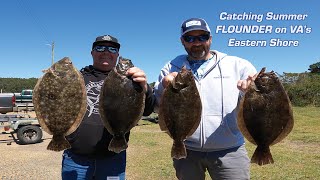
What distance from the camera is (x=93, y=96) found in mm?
4363

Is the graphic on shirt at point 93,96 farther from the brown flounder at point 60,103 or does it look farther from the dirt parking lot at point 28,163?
the dirt parking lot at point 28,163

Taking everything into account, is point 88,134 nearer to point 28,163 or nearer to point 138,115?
point 138,115

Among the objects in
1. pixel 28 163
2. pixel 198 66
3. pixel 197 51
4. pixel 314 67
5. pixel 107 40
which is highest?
pixel 314 67

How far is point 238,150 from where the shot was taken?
4418 mm

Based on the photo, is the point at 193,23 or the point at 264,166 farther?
the point at 264,166

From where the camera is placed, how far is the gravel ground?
405 inches

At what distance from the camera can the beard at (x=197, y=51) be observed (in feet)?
13.6

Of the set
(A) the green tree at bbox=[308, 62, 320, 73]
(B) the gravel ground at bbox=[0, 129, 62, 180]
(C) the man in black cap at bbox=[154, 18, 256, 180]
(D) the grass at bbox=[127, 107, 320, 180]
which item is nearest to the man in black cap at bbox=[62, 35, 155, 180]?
(C) the man in black cap at bbox=[154, 18, 256, 180]

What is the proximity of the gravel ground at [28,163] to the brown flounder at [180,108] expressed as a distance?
7224mm

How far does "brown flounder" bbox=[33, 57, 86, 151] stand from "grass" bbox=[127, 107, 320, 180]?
21.8ft

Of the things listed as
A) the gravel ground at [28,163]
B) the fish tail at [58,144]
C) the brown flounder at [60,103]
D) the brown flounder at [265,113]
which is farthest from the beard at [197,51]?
the gravel ground at [28,163]

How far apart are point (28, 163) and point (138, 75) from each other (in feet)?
32.2

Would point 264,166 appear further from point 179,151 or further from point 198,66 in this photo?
point 179,151

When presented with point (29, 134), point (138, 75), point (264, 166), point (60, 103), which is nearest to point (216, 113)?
point (138, 75)
